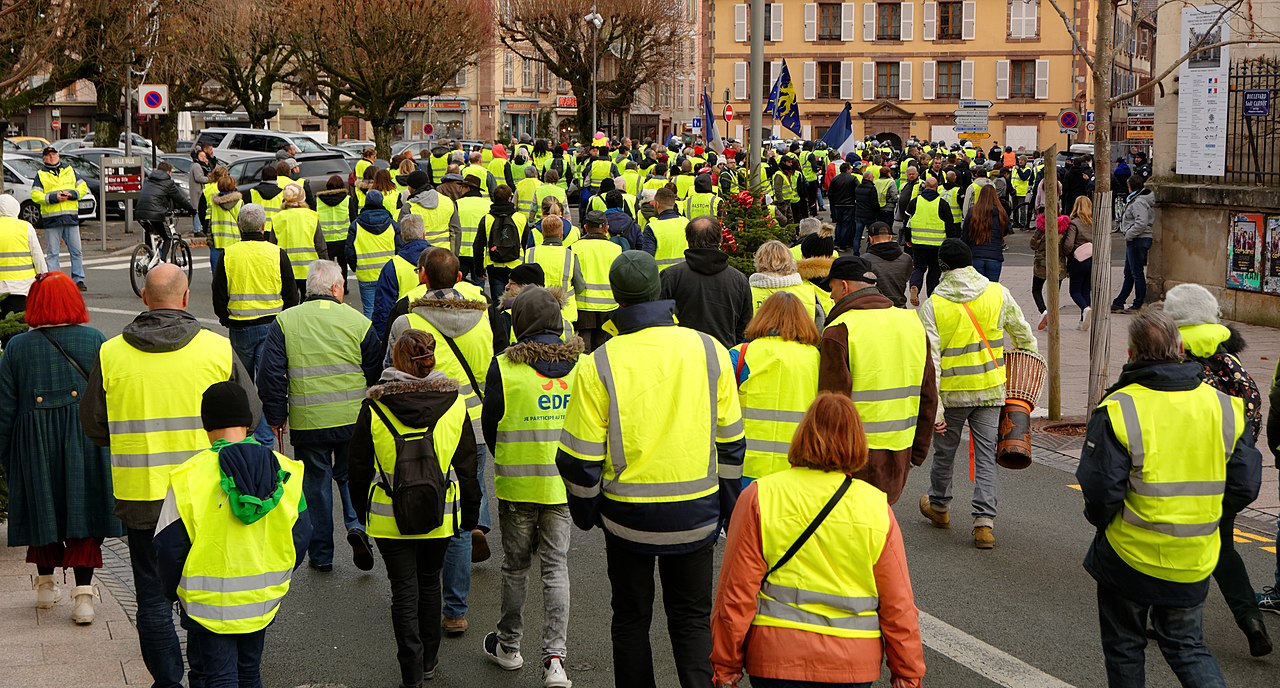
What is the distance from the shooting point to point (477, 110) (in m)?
77.0

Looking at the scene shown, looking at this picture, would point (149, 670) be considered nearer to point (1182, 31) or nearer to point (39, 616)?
point (39, 616)

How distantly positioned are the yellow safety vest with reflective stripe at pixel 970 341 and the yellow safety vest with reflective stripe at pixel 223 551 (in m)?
4.44

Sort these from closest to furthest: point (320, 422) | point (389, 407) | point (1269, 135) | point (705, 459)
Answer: point (705, 459)
point (389, 407)
point (320, 422)
point (1269, 135)

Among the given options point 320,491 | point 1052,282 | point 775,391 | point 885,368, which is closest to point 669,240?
point 1052,282

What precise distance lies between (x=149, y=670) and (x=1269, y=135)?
16127 millimetres

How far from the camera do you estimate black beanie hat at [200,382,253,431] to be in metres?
4.97

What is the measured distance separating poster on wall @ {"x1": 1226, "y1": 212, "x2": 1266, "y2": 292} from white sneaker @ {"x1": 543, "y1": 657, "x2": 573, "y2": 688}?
46.6 ft

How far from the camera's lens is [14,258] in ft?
40.0

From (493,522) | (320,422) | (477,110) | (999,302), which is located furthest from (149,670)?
(477,110)

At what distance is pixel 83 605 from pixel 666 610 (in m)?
3.20

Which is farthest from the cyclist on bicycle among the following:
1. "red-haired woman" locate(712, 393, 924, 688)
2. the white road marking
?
"red-haired woman" locate(712, 393, 924, 688)

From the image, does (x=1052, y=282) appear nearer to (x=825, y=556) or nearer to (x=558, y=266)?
(x=558, y=266)

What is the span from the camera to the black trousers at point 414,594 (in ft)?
19.7

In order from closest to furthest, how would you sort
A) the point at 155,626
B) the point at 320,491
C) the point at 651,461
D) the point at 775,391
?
the point at 651,461 < the point at 155,626 < the point at 775,391 < the point at 320,491
